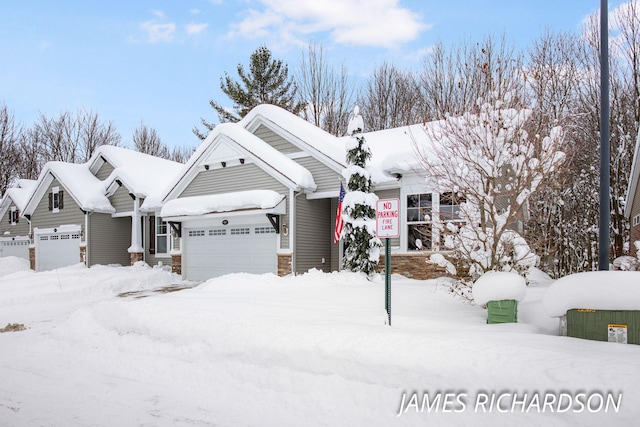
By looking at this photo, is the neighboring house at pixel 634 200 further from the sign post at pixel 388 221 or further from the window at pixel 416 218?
the sign post at pixel 388 221

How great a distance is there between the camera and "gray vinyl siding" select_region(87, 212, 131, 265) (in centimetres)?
2217

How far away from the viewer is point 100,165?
24609mm

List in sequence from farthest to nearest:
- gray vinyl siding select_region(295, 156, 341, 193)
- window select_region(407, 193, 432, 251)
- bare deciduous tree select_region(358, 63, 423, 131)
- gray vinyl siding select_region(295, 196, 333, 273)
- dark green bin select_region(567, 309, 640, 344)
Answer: bare deciduous tree select_region(358, 63, 423, 131) < gray vinyl siding select_region(295, 156, 341, 193) < gray vinyl siding select_region(295, 196, 333, 273) < window select_region(407, 193, 432, 251) < dark green bin select_region(567, 309, 640, 344)

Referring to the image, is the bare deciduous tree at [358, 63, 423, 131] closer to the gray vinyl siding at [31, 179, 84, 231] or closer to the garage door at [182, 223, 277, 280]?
the garage door at [182, 223, 277, 280]

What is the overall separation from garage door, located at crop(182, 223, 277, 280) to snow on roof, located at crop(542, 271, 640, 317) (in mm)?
10749

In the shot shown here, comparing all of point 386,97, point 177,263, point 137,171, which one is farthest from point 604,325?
point 386,97

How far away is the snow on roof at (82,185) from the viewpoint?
71.9ft

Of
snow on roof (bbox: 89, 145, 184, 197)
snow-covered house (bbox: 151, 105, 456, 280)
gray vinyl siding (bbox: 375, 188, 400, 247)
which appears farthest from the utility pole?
snow on roof (bbox: 89, 145, 184, 197)

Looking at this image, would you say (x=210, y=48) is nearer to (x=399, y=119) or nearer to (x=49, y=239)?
(x=49, y=239)

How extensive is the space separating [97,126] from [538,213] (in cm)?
3836

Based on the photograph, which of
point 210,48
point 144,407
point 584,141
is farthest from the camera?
point 584,141

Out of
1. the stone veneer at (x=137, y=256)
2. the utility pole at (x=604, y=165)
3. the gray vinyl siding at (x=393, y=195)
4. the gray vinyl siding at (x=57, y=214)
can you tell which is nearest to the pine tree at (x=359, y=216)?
the gray vinyl siding at (x=393, y=195)

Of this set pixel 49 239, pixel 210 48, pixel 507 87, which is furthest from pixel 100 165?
pixel 507 87

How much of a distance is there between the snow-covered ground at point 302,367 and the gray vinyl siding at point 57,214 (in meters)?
14.8
